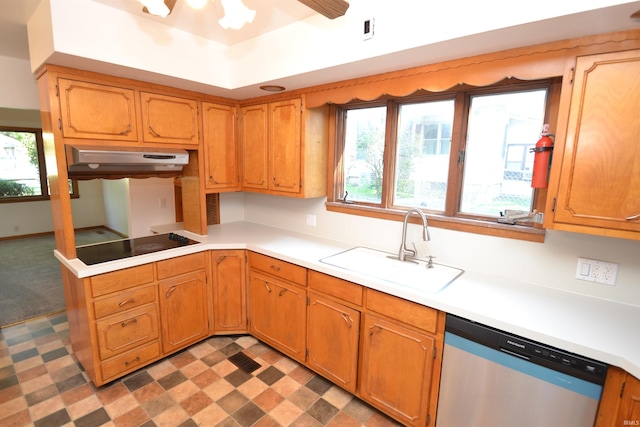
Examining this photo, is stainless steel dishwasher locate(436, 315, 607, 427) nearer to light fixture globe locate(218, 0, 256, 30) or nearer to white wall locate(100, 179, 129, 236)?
light fixture globe locate(218, 0, 256, 30)

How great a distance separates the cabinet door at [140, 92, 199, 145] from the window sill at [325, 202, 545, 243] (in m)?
1.49

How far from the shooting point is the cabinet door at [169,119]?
7.65 feet

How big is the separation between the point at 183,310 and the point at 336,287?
134cm

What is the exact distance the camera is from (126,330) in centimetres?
216

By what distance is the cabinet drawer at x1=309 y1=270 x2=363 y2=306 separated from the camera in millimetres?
1890

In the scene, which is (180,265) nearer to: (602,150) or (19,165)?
(602,150)

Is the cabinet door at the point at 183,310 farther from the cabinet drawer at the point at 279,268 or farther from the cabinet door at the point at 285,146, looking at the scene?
the cabinet door at the point at 285,146

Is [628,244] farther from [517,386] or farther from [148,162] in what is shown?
[148,162]

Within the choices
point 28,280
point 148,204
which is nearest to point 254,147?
point 148,204

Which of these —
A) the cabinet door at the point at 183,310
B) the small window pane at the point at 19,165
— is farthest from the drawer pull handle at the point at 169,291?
the small window pane at the point at 19,165

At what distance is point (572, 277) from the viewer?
5.38 feet

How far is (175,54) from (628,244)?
291 centimetres

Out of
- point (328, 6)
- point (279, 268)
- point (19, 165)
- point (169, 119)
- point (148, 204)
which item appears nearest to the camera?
point (328, 6)

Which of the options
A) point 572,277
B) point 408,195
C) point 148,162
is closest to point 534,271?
point 572,277
